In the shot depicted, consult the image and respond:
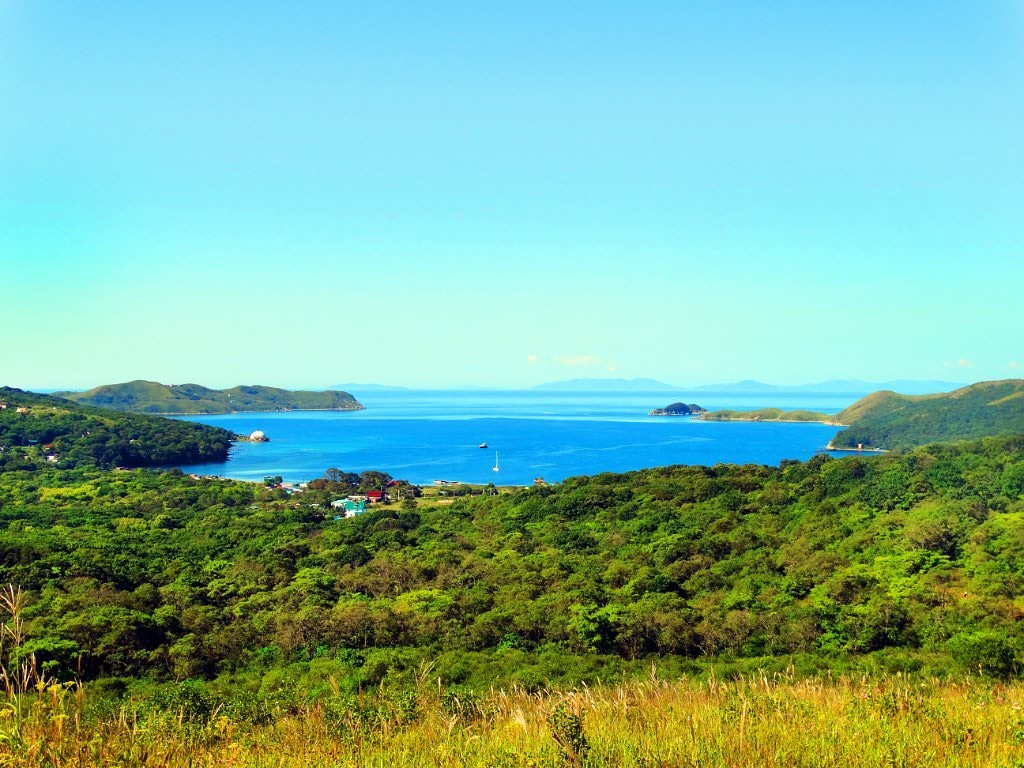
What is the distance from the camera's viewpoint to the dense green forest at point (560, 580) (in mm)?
15266

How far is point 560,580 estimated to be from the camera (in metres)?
22.9

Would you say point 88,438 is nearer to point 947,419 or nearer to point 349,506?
point 349,506

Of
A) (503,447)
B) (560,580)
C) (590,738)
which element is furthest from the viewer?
(503,447)

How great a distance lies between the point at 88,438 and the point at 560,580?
64356 millimetres

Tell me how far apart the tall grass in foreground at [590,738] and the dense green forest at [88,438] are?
6251 centimetres

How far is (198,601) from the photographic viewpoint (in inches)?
840

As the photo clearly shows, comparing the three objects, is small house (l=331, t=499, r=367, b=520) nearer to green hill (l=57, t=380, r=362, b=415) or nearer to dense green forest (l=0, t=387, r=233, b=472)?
dense green forest (l=0, t=387, r=233, b=472)

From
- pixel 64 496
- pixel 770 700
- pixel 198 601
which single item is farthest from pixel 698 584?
pixel 64 496

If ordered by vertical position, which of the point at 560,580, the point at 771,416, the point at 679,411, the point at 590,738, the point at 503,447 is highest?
the point at 590,738

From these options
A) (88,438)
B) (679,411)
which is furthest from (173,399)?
(679,411)

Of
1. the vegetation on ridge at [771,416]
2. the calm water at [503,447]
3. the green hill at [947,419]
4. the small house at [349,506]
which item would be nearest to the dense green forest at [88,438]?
the calm water at [503,447]

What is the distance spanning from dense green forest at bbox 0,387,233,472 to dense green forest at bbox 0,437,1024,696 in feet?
86.7

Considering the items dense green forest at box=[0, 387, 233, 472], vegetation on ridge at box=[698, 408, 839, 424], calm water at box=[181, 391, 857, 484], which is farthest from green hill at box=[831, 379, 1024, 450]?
dense green forest at box=[0, 387, 233, 472]

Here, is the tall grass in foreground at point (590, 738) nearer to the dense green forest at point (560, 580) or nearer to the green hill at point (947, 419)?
the dense green forest at point (560, 580)
